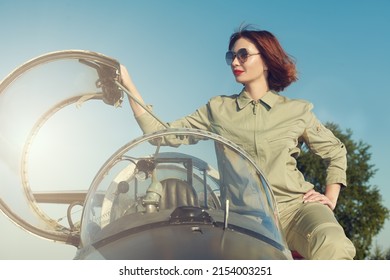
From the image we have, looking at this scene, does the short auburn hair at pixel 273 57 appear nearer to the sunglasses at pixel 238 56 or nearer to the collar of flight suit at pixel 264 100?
the sunglasses at pixel 238 56

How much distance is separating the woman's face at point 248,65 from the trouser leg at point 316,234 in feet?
1.71

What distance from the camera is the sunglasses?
2172mm

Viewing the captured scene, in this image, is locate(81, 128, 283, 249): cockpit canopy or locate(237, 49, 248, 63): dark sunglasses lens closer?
locate(81, 128, 283, 249): cockpit canopy

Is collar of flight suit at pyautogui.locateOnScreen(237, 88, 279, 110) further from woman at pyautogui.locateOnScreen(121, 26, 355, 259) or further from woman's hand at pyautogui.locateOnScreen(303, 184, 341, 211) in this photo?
woman's hand at pyautogui.locateOnScreen(303, 184, 341, 211)

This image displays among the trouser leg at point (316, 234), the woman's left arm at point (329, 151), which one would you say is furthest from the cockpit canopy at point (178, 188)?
the woman's left arm at point (329, 151)

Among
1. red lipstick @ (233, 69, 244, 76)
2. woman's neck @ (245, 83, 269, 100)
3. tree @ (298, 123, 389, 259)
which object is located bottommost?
woman's neck @ (245, 83, 269, 100)

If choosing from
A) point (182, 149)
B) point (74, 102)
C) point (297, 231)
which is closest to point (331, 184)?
point (297, 231)

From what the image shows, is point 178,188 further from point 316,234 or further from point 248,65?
point 248,65

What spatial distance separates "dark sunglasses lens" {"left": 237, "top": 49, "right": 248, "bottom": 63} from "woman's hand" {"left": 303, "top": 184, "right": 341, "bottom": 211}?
1.69 ft

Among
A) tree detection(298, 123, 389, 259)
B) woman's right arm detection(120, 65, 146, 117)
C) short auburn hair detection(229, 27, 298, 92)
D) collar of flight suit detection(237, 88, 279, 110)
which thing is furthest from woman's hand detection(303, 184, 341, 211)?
tree detection(298, 123, 389, 259)

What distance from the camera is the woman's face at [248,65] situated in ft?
7.12

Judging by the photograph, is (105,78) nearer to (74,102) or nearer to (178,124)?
(74,102)

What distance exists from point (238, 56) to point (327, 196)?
552 mm
